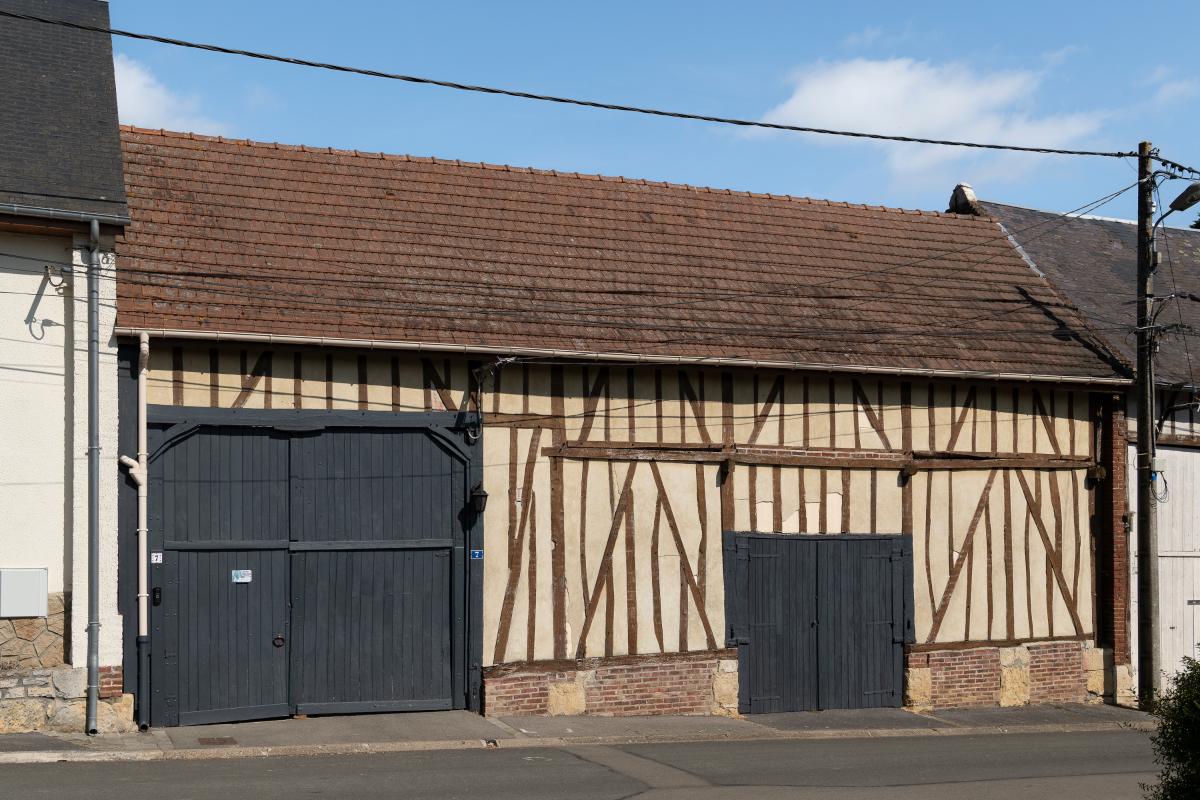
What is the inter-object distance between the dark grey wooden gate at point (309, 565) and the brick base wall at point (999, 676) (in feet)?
17.7

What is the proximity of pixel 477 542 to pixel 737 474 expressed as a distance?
3007 mm

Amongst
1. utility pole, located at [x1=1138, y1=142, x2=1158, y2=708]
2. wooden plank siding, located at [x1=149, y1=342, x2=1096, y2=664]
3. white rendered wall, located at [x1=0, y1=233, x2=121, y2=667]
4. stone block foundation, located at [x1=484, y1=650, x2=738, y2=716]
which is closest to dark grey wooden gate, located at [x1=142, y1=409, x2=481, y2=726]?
wooden plank siding, located at [x1=149, y1=342, x2=1096, y2=664]

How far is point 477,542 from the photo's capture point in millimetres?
13523

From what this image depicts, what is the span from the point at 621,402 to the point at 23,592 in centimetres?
598

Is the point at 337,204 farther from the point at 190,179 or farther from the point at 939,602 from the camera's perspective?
the point at 939,602

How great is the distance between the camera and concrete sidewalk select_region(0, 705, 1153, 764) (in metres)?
11.1

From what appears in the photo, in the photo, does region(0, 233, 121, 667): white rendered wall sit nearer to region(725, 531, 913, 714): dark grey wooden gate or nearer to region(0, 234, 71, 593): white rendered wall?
region(0, 234, 71, 593): white rendered wall

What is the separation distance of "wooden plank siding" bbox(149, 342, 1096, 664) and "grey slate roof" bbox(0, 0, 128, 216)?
1668 mm

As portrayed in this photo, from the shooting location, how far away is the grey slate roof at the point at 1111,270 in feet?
57.3

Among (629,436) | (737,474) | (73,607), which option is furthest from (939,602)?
(73,607)

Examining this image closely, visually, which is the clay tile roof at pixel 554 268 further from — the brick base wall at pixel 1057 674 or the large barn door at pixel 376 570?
the brick base wall at pixel 1057 674

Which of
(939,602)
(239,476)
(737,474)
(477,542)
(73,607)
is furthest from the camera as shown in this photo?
(939,602)

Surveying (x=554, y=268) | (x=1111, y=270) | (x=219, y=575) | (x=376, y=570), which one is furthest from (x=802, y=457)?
(x=1111, y=270)

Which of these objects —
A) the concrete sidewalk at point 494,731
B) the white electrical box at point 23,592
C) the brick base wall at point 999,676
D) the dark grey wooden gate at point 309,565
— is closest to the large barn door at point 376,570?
the dark grey wooden gate at point 309,565
